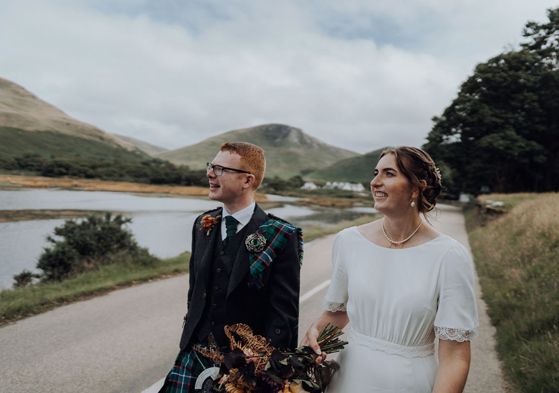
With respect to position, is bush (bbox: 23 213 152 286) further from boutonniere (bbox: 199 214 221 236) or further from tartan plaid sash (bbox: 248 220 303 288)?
tartan plaid sash (bbox: 248 220 303 288)

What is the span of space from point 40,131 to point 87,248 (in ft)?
20.8

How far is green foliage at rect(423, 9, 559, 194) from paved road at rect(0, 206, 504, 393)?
31.2m

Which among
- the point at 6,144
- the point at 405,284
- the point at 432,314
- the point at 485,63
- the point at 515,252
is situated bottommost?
the point at 515,252

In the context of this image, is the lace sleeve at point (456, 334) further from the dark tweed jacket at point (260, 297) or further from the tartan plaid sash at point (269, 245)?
the tartan plaid sash at point (269, 245)

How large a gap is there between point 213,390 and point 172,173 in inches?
732

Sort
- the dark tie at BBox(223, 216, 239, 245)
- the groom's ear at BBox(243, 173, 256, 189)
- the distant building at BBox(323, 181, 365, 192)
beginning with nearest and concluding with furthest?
the dark tie at BBox(223, 216, 239, 245) < the groom's ear at BBox(243, 173, 256, 189) < the distant building at BBox(323, 181, 365, 192)

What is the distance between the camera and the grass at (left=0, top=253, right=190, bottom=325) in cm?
579

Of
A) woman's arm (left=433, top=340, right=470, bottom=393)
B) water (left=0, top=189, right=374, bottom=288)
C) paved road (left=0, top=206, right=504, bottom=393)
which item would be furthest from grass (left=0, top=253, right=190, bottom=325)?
woman's arm (left=433, top=340, right=470, bottom=393)

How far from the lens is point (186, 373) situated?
7.24 ft

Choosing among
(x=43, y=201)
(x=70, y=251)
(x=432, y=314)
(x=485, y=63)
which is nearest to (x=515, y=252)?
(x=432, y=314)

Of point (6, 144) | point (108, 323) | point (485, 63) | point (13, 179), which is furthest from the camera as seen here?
point (485, 63)

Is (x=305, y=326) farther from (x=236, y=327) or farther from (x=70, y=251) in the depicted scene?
(x=70, y=251)

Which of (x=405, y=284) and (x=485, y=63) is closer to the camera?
(x=405, y=284)

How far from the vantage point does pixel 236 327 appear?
2.02 metres
